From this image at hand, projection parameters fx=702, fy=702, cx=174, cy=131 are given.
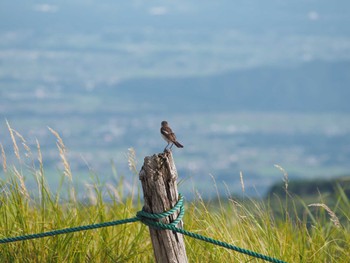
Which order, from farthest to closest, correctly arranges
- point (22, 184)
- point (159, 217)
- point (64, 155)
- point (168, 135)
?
point (64, 155) < point (22, 184) < point (168, 135) < point (159, 217)

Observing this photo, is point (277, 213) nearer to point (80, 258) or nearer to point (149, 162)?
point (80, 258)

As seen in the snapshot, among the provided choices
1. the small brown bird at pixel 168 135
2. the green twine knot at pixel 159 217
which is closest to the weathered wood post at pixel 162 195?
the green twine knot at pixel 159 217

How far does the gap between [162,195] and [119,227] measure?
1.21 meters

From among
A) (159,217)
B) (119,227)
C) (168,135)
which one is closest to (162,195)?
(159,217)

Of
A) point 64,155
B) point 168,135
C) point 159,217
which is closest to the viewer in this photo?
point 159,217

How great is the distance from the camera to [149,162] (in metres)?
3.28

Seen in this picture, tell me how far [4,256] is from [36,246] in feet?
0.63

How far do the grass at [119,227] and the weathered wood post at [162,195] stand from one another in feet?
1.85

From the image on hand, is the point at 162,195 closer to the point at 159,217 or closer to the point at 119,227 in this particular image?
the point at 159,217

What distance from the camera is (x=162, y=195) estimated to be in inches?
131

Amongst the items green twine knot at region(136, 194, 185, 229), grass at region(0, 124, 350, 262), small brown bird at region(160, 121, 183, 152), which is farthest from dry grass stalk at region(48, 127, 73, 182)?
green twine knot at region(136, 194, 185, 229)

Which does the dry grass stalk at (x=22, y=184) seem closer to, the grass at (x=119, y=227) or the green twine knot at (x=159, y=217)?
the grass at (x=119, y=227)

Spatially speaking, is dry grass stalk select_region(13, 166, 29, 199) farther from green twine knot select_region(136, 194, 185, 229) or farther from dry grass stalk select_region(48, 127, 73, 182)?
green twine knot select_region(136, 194, 185, 229)

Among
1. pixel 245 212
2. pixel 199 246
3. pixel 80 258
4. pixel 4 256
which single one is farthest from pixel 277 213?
pixel 4 256
